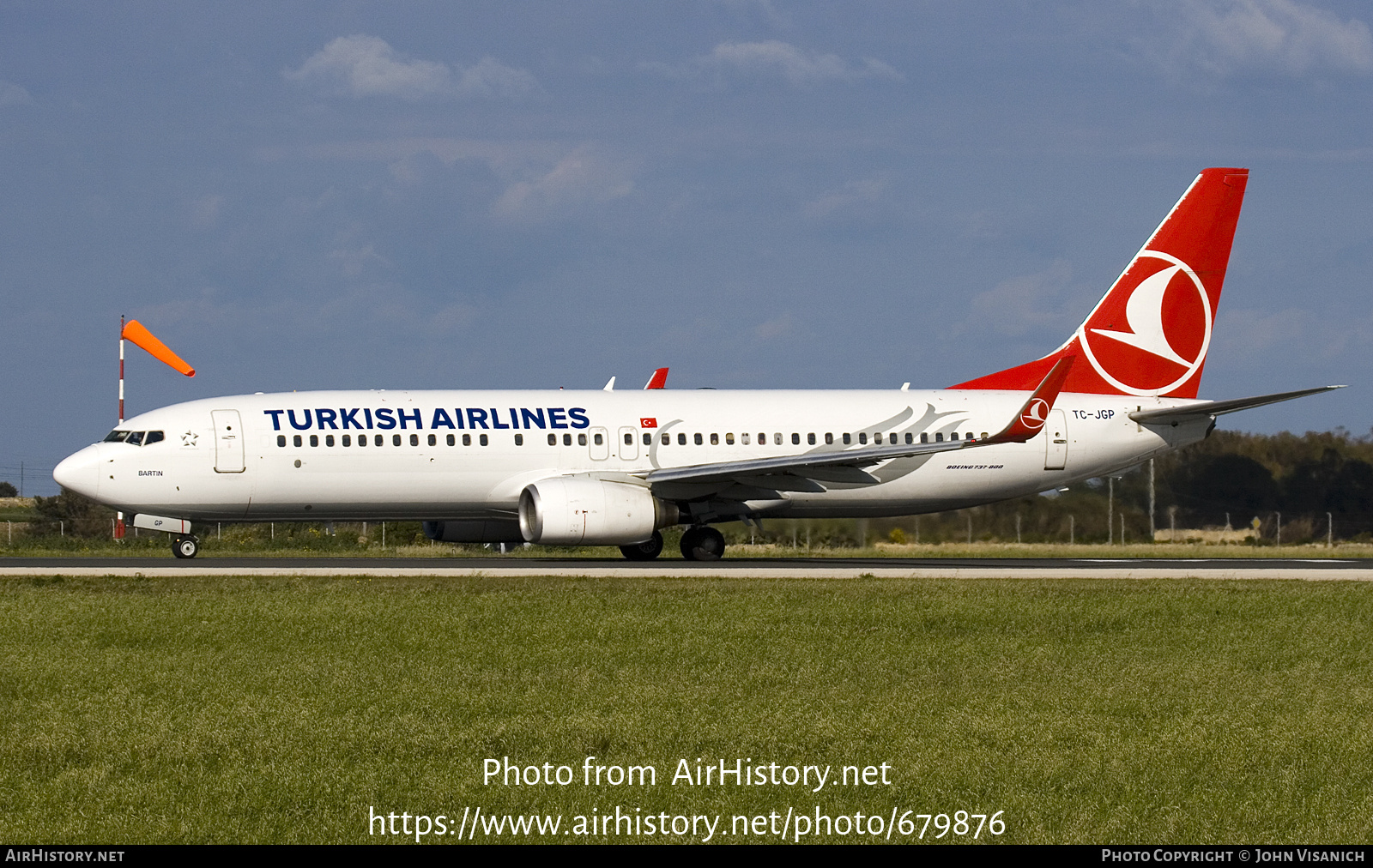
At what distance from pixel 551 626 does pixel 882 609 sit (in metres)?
4.21

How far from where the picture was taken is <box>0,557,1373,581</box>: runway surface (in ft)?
80.0

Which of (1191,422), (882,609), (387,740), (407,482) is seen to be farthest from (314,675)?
(1191,422)

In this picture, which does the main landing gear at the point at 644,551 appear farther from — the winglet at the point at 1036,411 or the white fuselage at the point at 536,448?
the winglet at the point at 1036,411

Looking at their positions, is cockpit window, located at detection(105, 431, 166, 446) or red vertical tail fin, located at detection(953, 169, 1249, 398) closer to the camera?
cockpit window, located at detection(105, 431, 166, 446)

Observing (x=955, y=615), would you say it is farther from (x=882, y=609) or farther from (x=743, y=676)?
(x=743, y=676)

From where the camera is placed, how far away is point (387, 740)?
1019cm

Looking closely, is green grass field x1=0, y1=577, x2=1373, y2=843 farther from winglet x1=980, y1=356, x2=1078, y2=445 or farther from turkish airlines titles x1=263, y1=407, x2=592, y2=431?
turkish airlines titles x1=263, y1=407, x2=592, y2=431

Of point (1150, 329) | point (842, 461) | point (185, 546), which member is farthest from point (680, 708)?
point (1150, 329)

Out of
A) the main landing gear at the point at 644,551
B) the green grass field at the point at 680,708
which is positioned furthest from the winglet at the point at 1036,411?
the green grass field at the point at 680,708

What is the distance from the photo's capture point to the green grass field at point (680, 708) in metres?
8.49

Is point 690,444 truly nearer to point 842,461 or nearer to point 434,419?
point 842,461

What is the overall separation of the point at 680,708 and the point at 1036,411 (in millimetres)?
18081

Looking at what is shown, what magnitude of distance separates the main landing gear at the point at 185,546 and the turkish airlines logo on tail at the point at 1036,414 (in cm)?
1553

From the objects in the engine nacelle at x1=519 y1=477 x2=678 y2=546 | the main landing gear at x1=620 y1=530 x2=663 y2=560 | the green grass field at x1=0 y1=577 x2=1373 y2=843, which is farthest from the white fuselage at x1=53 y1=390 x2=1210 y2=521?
the green grass field at x1=0 y1=577 x2=1373 y2=843
